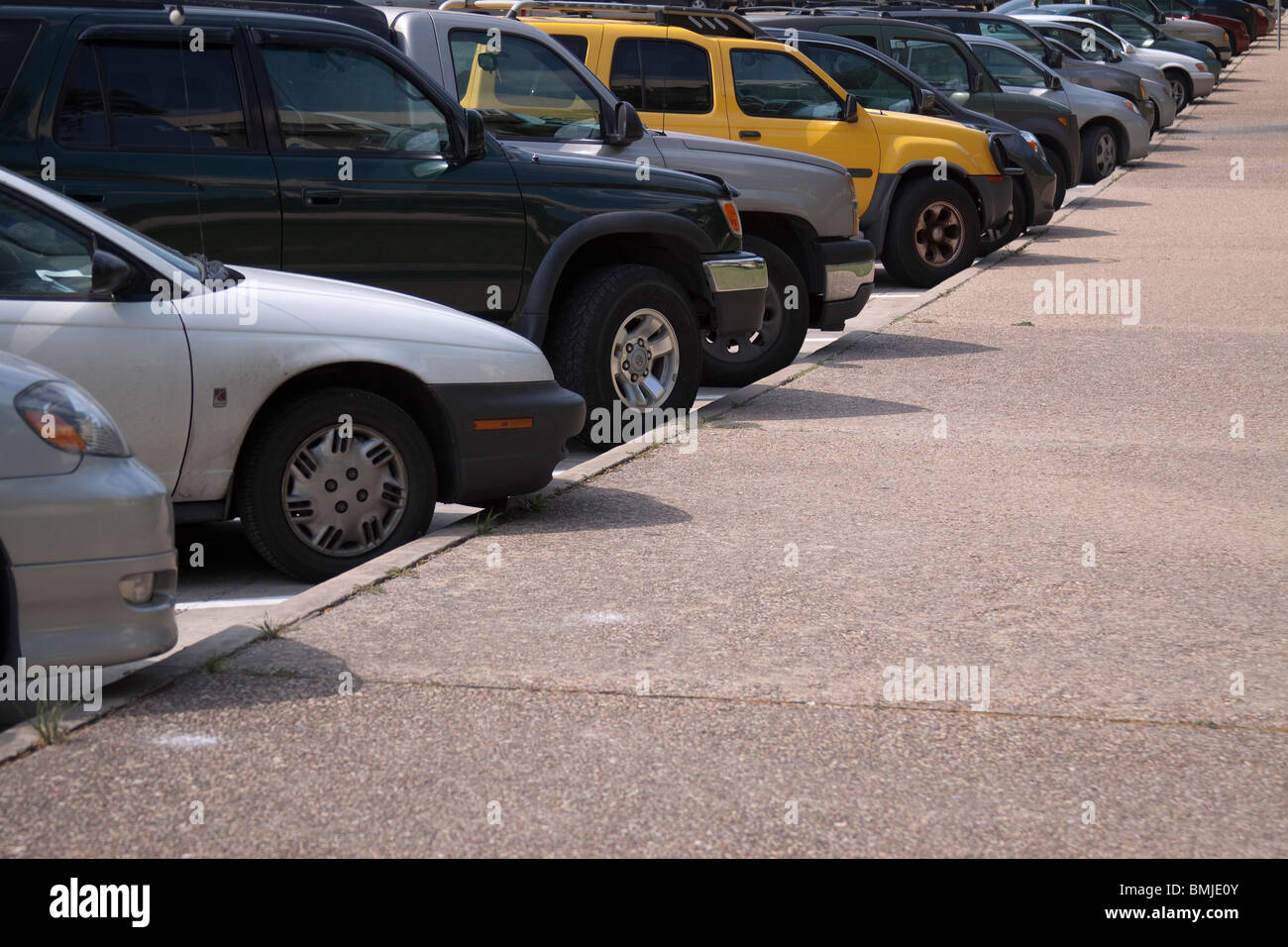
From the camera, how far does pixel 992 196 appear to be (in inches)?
594

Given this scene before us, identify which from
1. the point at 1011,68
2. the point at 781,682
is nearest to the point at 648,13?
the point at 781,682

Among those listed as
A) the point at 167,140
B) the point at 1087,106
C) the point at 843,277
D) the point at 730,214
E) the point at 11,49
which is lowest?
the point at 843,277

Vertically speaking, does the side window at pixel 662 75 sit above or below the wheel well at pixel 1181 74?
below

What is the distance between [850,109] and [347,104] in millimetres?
6974

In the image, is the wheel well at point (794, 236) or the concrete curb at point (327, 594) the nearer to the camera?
the concrete curb at point (327, 594)

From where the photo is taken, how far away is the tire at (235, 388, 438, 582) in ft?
19.8

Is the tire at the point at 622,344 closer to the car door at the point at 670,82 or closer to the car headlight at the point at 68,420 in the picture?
the car headlight at the point at 68,420

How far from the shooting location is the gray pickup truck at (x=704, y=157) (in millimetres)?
9336

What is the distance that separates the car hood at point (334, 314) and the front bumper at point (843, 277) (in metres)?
4.46

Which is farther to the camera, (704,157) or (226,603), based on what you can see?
(704,157)

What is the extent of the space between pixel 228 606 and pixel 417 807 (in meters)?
2.22

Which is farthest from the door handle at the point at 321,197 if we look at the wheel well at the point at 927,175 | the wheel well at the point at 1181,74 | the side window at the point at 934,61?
the wheel well at the point at 1181,74

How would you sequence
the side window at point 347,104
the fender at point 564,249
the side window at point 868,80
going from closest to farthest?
the side window at point 347,104 → the fender at point 564,249 → the side window at point 868,80

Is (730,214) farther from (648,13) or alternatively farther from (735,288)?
(648,13)
